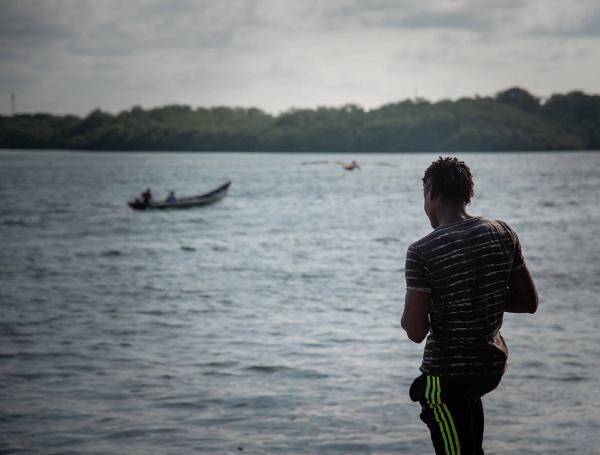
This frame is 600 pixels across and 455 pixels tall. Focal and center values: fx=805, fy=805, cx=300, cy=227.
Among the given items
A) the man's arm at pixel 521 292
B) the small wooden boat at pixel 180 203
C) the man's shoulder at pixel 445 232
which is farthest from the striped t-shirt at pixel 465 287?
the small wooden boat at pixel 180 203

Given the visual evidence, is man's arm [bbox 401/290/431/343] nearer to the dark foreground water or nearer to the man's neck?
the man's neck

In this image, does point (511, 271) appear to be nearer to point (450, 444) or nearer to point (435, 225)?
point (435, 225)

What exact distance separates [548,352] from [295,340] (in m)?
4.46

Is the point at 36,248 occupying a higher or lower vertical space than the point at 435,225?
lower

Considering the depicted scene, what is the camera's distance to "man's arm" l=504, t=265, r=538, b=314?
4156mm

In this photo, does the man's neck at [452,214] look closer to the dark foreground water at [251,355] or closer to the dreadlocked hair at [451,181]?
the dreadlocked hair at [451,181]

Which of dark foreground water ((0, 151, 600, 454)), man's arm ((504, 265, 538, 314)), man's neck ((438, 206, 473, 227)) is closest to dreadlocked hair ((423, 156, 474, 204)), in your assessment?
man's neck ((438, 206, 473, 227))

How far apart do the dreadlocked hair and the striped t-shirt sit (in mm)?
151

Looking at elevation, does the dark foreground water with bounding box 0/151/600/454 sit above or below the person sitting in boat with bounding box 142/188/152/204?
below

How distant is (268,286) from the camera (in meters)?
23.0

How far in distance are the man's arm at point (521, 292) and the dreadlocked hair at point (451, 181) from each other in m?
0.48

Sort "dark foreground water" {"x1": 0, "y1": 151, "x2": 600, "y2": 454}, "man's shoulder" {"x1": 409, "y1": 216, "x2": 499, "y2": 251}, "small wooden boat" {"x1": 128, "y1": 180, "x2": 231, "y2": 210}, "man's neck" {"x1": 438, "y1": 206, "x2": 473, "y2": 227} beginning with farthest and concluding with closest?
"small wooden boat" {"x1": 128, "y1": 180, "x2": 231, "y2": 210} < "dark foreground water" {"x1": 0, "y1": 151, "x2": 600, "y2": 454} < "man's neck" {"x1": 438, "y1": 206, "x2": 473, "y2": 227} < "man's shoulder" {"x1": 409, "y1": 216, "x2": 499, "y2": 251}

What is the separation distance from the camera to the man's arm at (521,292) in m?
4.16

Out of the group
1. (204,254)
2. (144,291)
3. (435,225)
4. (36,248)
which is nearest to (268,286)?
(144,291)
